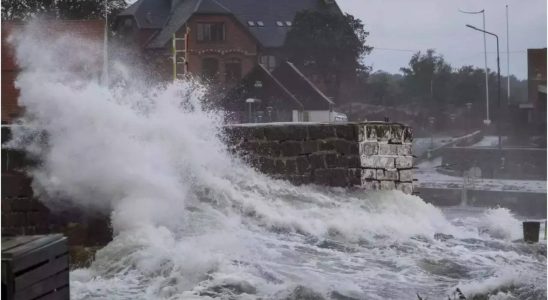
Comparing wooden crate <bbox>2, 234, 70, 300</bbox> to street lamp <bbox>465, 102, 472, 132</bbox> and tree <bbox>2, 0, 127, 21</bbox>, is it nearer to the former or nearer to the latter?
tree <bbox>2, 0, 127, 21</bbox>

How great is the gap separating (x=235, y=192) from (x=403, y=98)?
2.66ft

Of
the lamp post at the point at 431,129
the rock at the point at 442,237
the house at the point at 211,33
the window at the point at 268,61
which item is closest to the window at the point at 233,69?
the house at the point at 211,33

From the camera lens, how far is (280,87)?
2945 mm

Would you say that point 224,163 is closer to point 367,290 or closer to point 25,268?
point 367,290

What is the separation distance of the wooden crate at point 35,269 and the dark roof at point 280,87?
1.01m

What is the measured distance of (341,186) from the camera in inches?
134

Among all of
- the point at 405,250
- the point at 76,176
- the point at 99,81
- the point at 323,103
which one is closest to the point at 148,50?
the point at 99,81

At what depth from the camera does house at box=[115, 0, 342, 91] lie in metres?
2.70

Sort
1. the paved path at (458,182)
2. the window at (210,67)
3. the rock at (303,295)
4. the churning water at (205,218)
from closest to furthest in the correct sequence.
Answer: the rock at (303,295), the churning water at (205,218), the window at (210,67), the paved path at (458,182)

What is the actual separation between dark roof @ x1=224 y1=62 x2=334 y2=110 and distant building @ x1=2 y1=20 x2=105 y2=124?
0.53m

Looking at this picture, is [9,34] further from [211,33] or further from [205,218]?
[205,218]

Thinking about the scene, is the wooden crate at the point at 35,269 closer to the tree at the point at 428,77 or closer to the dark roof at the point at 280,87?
the dark roof at the point at 280,87

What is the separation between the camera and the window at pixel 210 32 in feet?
8.80

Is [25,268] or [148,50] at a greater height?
[148,50]
